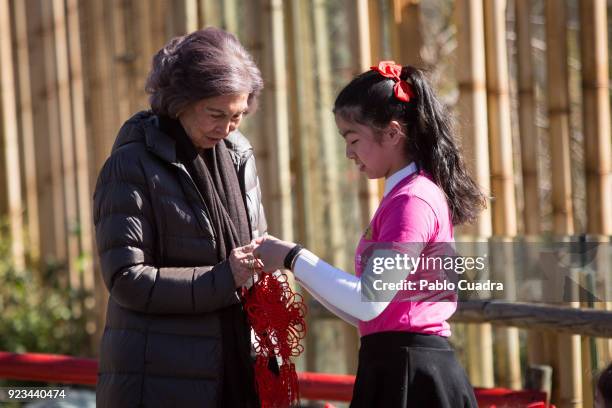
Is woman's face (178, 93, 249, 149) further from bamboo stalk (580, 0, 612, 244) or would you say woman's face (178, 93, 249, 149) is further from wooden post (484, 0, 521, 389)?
bamboo stalk (580, 0, 612, 244)

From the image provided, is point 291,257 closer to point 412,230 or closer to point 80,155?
point 412,230

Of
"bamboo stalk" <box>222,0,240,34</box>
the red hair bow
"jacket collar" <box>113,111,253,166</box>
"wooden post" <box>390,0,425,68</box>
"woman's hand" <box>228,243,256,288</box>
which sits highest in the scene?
"bamboo stalk" <box>222,0,240,34</box>

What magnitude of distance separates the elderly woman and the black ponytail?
30cm

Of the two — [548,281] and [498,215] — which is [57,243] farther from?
[548,281]

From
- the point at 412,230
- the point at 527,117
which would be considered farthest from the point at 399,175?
the point at 527,117

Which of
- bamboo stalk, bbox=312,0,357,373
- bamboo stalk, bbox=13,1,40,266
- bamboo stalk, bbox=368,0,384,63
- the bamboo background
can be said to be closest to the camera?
the bamboo background

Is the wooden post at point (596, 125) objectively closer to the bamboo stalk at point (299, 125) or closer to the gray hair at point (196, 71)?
the bamboo stalk at point (299, 125)

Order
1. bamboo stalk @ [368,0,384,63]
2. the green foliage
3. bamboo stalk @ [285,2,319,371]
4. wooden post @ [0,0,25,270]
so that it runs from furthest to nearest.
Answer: wooden post @ [0,0,25,270] < the green foliage < bamboo stalk @ [285,2,319,371] < bamboo stalk @ [368,0,384,63]

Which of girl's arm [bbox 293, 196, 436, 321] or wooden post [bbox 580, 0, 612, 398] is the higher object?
wooden post [bbox 580, 0, 612, 398]

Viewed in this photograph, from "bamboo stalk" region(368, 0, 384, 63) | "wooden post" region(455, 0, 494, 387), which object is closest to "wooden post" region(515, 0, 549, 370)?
"wooden post" region(455, 0, 494, 387)

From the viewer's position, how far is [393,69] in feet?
6.91

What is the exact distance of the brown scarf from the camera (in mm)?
2215

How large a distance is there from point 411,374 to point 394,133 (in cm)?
54

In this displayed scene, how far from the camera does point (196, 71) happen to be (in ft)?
7.02
